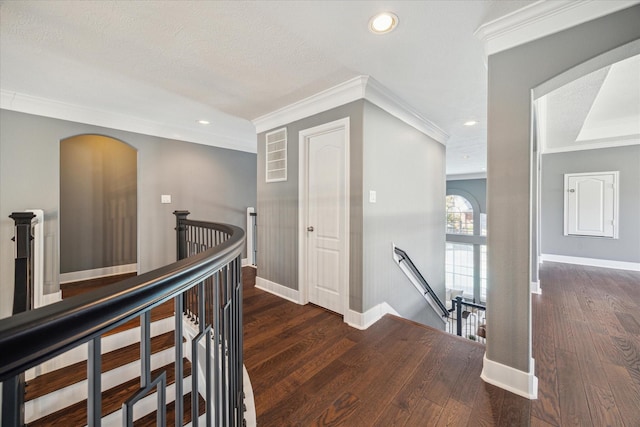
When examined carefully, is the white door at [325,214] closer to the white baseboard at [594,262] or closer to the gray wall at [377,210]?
the gray wall at [377,210]

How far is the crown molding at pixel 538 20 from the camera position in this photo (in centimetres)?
150

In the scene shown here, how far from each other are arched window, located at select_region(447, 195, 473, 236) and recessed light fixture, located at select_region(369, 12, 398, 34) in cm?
889

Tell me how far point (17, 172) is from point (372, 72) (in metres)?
3.93

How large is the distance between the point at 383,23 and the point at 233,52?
117 centimetres

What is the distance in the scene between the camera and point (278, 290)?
137 inches

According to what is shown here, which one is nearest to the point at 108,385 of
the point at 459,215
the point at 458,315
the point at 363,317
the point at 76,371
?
the point at 76,371

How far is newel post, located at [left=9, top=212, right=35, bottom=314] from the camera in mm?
2045

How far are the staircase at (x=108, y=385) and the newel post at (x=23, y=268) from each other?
21.0 inches

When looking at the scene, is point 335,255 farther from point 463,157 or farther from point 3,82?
point 463,157

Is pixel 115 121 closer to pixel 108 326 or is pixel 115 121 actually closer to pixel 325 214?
pixel 325 214

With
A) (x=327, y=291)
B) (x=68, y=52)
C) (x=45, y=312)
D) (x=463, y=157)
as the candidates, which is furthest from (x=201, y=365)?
(x=463, y=157)

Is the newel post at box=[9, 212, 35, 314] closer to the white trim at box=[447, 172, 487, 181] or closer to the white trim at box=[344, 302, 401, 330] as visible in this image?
Answer: the white trim at box=[344, 302, 401, 330]

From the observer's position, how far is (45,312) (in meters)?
0.40

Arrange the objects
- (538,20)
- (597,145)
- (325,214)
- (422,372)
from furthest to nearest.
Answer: (597,145), (325,214), (422,372), (538,20)
